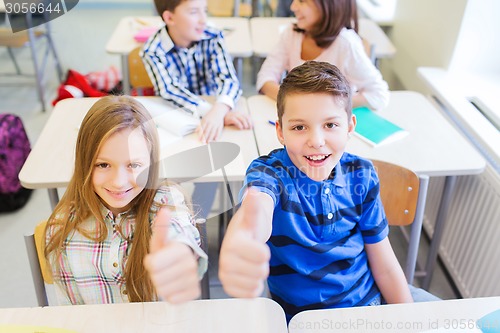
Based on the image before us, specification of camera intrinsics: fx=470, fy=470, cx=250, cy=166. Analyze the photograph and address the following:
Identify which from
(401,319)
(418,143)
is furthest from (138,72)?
(401,319)

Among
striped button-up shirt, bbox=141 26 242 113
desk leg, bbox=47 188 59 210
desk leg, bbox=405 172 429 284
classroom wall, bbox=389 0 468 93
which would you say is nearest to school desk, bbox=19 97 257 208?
desk leg, bbox=47 188 59 210

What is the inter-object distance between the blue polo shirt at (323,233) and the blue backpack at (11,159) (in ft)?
4.66

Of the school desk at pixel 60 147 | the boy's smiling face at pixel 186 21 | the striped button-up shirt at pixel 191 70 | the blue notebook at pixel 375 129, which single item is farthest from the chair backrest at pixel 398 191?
the boy's smiling face at pixel 186 21

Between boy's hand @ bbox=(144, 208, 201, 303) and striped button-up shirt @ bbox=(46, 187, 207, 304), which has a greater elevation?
boy's hand @ bbox=(144, 208, 201, 303)

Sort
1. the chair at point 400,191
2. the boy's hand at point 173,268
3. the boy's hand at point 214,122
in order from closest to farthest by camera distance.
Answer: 1. the boy's hand at point 173,268
2. the chair at point 400,191
3. the boy's hand at point 214,122

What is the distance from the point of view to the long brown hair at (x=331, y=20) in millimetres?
1511

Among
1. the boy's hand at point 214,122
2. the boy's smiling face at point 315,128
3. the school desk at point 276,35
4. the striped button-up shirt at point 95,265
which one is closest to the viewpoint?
the boy's smiling face at point 315,128

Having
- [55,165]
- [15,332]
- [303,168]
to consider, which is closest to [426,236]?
[303,168]

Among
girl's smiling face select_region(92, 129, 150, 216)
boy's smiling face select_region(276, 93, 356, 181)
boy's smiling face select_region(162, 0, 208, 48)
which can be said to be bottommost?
boy's smiling face select_region(162, 0, 208, 48)

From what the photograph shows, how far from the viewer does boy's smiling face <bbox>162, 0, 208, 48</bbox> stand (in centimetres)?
155

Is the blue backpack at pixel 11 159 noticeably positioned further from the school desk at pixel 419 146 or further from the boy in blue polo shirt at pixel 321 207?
the boy in blue polo shirt at pixel 321 207

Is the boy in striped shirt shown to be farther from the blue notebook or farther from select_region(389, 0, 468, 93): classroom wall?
select_region(389, 0, 468, 93): classroom wall

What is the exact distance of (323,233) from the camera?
3.18 ft

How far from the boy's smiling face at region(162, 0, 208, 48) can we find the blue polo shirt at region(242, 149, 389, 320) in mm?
772
